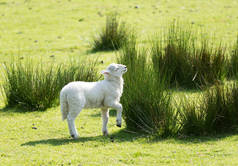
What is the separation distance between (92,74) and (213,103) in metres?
2.72

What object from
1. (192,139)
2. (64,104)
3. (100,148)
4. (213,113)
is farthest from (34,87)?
(213,113)

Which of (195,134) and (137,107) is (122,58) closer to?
(137,107)

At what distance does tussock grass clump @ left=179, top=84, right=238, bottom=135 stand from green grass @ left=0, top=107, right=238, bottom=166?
16 centimetres

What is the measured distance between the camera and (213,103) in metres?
6.05

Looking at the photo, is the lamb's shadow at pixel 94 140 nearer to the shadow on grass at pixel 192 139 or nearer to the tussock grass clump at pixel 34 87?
the shadow on grass at pixel 192 139

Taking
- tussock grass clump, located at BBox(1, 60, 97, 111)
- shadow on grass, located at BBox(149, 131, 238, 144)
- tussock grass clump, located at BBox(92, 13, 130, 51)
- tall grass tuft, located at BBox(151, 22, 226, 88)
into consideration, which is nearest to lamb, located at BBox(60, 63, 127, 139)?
shadow on grass, located at BBox(149, 131, 238, 144)

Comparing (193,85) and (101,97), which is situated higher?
(101,97)

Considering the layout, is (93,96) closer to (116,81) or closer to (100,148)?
(116,81)

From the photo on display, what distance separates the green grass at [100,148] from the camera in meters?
5.20

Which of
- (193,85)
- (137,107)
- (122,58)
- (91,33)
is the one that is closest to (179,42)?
(193,85)

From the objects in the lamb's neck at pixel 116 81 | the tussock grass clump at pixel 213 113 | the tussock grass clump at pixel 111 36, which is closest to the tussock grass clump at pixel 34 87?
the lamb's neck at pixel 116 81

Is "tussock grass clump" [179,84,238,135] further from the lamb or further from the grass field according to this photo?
the lamb

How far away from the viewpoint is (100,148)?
5641mm

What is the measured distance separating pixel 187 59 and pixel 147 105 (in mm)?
2659
